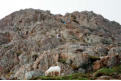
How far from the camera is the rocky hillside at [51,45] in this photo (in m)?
38.2

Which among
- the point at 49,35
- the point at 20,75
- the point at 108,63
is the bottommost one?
Result: the point at 20,75

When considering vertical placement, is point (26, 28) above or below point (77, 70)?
above

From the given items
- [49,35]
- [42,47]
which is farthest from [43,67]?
[49,35]

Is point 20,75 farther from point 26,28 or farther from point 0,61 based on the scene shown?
point 26,28

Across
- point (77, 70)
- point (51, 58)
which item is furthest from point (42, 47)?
point (77, 70)

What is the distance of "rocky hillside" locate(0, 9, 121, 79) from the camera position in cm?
3819

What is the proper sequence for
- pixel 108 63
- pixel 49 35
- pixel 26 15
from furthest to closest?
pixel 26 15, pixel 49 35, pixel 108 63

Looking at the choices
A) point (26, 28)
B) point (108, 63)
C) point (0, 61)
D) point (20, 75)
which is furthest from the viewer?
point (26, 28)

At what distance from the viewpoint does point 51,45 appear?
188ft

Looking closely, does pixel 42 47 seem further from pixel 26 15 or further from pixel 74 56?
pixel 26 15

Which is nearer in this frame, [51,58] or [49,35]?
[51,58]

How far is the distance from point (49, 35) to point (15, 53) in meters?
11.3

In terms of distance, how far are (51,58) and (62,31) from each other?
24.0m

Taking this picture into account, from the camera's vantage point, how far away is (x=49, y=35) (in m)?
63.3
